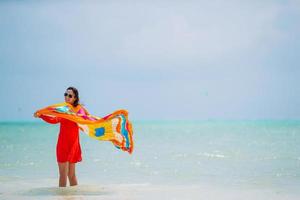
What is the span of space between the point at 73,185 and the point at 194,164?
6897mm

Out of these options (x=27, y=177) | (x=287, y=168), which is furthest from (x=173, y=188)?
(x=287, y=168)

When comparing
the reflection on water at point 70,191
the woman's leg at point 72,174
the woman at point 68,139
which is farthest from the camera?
the woman's leg at point 72,174

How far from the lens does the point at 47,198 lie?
826 cm

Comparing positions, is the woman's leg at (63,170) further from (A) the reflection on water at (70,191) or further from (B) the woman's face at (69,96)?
(B) the woman's face at (69,96)

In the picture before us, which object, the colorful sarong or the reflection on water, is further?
the colorful sarong

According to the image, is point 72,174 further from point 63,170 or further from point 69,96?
point 69,96

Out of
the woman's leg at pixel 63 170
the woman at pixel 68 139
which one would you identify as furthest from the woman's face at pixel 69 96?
the woman's leg at pixel 63 170

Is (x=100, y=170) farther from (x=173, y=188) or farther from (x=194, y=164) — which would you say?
(x=173, y=188)

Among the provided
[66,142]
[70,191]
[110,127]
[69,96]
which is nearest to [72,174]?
[70,191]

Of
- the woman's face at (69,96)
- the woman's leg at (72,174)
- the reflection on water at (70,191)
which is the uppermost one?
the woman's face at (69,96)

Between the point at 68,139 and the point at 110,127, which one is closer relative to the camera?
the point at 68,139

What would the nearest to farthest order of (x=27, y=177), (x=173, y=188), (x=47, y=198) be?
(x=47, y=198)
(x=173, y=188)
(x=27, y=177)

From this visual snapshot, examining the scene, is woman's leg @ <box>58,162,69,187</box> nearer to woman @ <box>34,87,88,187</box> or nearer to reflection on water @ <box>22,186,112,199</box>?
woman @ <box>34,87,88,187</box>

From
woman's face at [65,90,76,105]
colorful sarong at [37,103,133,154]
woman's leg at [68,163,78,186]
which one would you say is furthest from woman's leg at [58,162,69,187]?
woman's face at [65,90,76,105]
